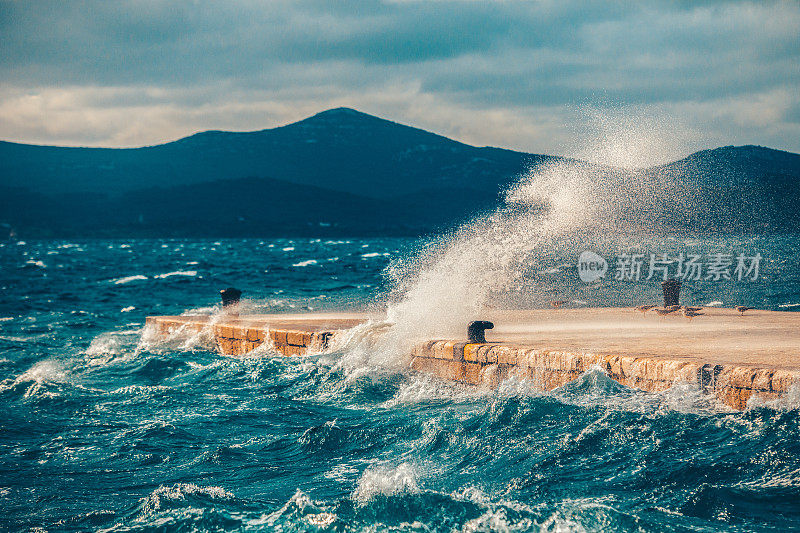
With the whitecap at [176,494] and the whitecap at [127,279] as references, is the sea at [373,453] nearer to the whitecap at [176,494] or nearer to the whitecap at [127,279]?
the whitecap at [176,494]

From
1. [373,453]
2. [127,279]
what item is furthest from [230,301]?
[127,279]

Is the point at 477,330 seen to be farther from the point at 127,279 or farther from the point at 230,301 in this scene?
the point at 127,279

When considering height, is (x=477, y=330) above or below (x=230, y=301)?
above

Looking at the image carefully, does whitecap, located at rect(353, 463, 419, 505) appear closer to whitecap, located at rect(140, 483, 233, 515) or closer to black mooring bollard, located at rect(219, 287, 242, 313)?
whitecap, located at rect(140, 483, 233, 515)

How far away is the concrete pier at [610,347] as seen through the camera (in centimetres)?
738

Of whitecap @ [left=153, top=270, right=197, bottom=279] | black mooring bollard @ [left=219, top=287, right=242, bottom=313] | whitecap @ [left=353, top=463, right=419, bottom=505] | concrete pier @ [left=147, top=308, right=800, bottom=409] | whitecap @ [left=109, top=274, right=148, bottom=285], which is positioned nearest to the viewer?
whitecap @ [left=353, top=463, right=419, bottom=505]

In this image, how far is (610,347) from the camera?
9.31 metres

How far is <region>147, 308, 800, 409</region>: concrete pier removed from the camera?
→ 7379 mm

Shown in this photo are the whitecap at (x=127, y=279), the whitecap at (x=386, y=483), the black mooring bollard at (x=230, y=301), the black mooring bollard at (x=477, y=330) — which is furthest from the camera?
the whitecap at (x=127, y=279)

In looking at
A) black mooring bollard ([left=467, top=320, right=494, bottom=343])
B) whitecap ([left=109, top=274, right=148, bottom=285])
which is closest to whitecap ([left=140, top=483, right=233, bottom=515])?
black mooring bollard ([left=467, top=320, right=494, bottom=343])

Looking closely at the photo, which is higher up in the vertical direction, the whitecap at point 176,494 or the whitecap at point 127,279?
the whitecap at point 176,494

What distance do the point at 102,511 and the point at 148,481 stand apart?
866 mm

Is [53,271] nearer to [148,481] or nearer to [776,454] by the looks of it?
[148,481]

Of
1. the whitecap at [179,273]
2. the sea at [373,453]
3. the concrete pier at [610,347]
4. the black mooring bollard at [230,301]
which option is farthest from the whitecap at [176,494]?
the whitecap at [179,273]
